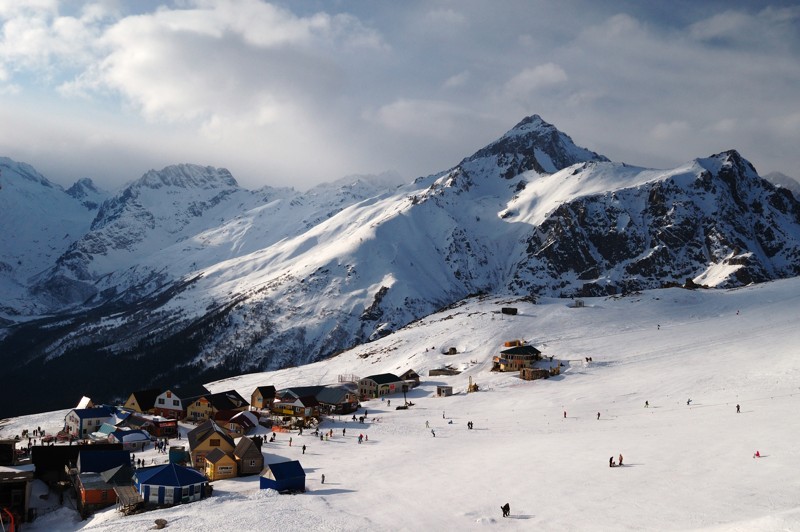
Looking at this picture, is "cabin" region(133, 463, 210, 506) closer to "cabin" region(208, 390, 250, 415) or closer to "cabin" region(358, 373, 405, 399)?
"cabin" region(208, 390, 250, 415)

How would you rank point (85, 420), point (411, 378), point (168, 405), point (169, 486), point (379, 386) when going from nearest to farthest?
point (169, 486) → point (85, 420) → point (168, 405) → point (379, 386) → point (411, 378)

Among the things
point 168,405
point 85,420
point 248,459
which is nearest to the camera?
point 248,459

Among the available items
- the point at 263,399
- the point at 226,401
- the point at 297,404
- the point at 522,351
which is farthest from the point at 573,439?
the point at 263,399

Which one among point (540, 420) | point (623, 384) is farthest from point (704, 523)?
point (623, 384)

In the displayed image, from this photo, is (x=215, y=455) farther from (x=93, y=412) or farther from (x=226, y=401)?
(x=93, y=412)

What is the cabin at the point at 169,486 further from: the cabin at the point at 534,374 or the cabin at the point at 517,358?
the cabin at the point at 517,358

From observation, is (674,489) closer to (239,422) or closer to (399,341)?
(239,422)

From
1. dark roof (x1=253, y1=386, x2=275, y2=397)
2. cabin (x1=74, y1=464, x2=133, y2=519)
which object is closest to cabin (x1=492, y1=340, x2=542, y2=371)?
dark roof (x1=253, y1=386, x2=275, y2=397)

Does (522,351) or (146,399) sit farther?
(522,351)
